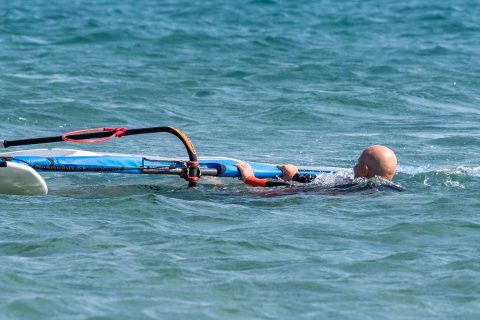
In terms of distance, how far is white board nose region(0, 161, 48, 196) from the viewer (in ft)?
28.4

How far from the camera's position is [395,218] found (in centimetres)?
823

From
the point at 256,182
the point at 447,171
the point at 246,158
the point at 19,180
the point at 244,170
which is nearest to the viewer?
the point at 19,180

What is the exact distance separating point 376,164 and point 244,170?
46.3 inches

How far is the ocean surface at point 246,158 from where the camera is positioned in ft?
20.8

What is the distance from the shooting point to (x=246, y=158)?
11.3 metres

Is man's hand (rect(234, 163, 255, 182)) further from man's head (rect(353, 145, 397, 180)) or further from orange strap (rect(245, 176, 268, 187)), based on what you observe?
man's head (rect(353, 145, 397, 180))

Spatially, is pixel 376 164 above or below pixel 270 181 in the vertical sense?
above

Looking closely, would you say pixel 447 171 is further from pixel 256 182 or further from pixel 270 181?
pixel 256 182

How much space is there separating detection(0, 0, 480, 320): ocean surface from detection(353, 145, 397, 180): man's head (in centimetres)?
23

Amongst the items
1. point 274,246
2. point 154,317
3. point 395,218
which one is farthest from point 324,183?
point 154,317

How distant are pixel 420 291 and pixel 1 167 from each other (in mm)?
3724

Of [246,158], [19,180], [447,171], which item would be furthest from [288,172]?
[19,180]

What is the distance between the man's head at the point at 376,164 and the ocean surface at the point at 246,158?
0.23 m

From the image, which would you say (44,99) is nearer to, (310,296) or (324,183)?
(324,183)
